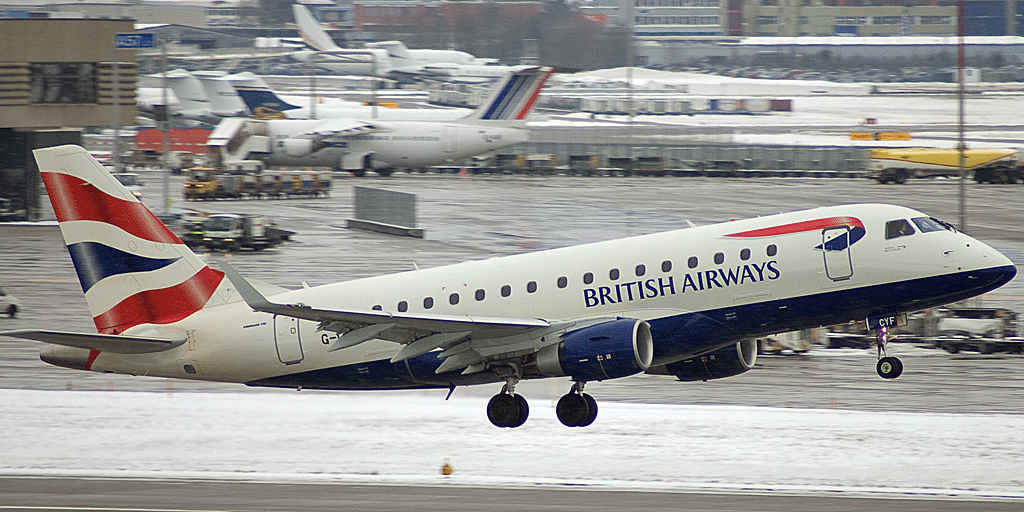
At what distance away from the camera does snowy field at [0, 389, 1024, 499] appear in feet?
Result: 98.5

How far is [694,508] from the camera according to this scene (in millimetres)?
26625

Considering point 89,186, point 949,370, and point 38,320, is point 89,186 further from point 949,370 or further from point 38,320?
point 949,370

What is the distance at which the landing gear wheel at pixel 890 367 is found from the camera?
2802cm

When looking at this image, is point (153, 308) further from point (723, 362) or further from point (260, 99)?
point (260, 99)

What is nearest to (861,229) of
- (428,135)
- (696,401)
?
(696,401)

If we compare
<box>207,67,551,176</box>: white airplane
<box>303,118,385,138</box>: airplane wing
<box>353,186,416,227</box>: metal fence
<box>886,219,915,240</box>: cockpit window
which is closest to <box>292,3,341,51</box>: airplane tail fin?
<box>207,67,551,176</box>: white airplane

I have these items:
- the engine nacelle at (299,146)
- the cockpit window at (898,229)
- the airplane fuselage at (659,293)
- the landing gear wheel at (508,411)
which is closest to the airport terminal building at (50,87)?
the engine nacelle at (299,146)

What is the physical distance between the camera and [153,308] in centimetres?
3312

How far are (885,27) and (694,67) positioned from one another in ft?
86.0

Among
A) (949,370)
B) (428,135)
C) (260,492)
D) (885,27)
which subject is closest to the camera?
(260,492)

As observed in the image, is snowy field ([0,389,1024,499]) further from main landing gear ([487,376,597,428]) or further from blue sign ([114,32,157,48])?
blue sign ([114,32,157,48])

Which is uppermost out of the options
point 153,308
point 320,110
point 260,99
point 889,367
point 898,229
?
point 260,99

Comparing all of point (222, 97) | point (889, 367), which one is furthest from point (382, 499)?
point (222, 97)

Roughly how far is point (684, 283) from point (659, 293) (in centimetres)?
69
